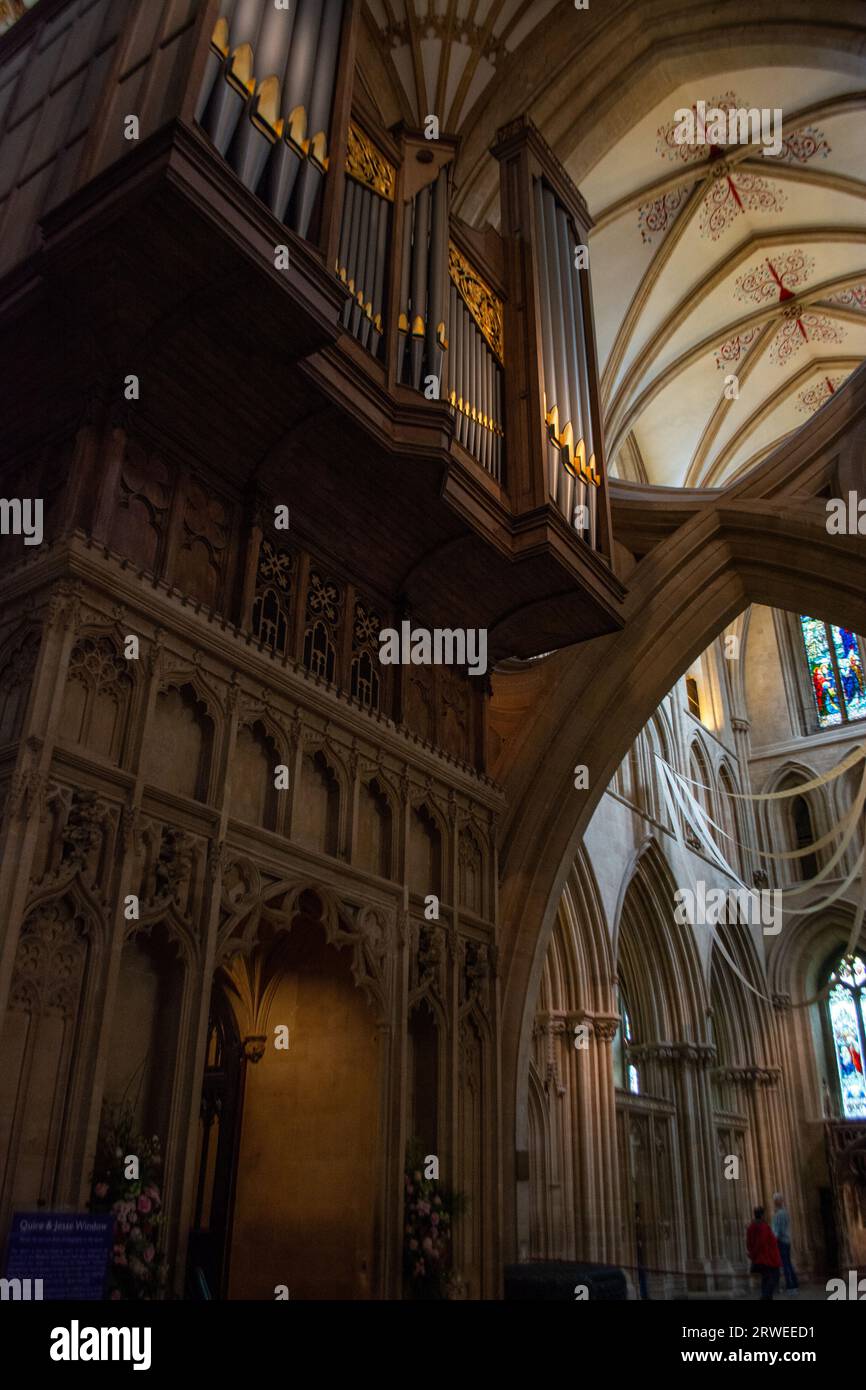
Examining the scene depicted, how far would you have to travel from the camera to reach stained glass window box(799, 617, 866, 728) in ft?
73.5

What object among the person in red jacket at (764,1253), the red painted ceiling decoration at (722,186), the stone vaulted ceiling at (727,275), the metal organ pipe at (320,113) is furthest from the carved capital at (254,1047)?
the red painted ceiling decoration at (722,186)

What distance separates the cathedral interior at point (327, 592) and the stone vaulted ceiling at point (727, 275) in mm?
518

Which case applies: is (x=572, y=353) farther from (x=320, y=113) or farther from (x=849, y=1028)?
(x=849, y=1028)

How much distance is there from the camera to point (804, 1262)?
18.4 meters

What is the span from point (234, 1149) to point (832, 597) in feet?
22.7

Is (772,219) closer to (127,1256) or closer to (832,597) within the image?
(832,597)

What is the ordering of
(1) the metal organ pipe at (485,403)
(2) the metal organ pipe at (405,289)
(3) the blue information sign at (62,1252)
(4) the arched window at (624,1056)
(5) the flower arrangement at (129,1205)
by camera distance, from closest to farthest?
1. (3) the blue information sign at (62,1252)
2. (5) the flower arrangement at (129,1205)
3. (2) the metal organ pipe at (405,289)
4. (1) the metal organ pipe at (485,403)
5. (4) the arched window at (624,1056)

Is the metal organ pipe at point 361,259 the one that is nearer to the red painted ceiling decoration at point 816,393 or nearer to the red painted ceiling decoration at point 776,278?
the red painted ceiling decoration at point 776,278

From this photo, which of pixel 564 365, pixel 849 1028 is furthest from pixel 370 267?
pixel 849 1028

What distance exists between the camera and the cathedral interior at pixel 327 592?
5184 millimetres

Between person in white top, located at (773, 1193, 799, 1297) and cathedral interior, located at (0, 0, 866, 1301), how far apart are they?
2.16m

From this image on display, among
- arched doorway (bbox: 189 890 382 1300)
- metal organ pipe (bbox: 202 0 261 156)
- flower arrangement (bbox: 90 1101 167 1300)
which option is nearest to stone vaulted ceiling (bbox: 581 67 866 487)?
metal organ pipe (bbox: 202 0 261 156)

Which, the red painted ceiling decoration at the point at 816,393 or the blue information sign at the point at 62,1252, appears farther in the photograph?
the red painted ceiling decoration at the point at 816,393
